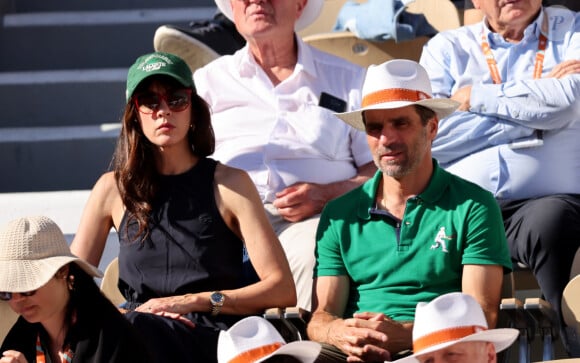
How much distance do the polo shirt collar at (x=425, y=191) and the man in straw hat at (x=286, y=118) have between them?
1.48 feet

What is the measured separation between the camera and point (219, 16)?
6281mm

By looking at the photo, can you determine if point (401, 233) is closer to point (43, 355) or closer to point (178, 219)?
point (178, 219)

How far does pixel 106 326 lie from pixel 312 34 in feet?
10.2

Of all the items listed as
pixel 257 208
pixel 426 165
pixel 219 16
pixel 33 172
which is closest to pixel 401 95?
pixel 426 165

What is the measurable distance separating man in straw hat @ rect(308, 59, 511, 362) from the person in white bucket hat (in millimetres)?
642

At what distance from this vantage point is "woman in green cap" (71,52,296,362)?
4.27 meters

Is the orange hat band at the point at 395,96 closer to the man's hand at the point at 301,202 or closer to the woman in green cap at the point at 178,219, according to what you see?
the woman in green cap at the point at 178,219

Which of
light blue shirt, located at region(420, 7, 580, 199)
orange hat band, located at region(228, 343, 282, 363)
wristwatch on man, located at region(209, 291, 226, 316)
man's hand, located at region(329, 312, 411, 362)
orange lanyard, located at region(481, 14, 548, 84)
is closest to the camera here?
orange hat band, located at region(228, 343, 282, 363)

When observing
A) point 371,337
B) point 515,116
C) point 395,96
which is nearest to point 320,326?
point 371,337

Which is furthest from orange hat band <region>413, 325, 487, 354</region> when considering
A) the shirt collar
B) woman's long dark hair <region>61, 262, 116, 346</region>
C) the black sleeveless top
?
the shirt collar

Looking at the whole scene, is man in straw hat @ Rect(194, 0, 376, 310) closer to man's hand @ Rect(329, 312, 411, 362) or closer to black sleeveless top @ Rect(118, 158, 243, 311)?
black sleeveless top @ Rect(118, 158, 243, 311)

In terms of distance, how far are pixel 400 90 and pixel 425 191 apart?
31cm

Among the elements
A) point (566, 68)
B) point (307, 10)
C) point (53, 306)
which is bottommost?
point (53, 306)

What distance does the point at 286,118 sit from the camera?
510 centimetres
